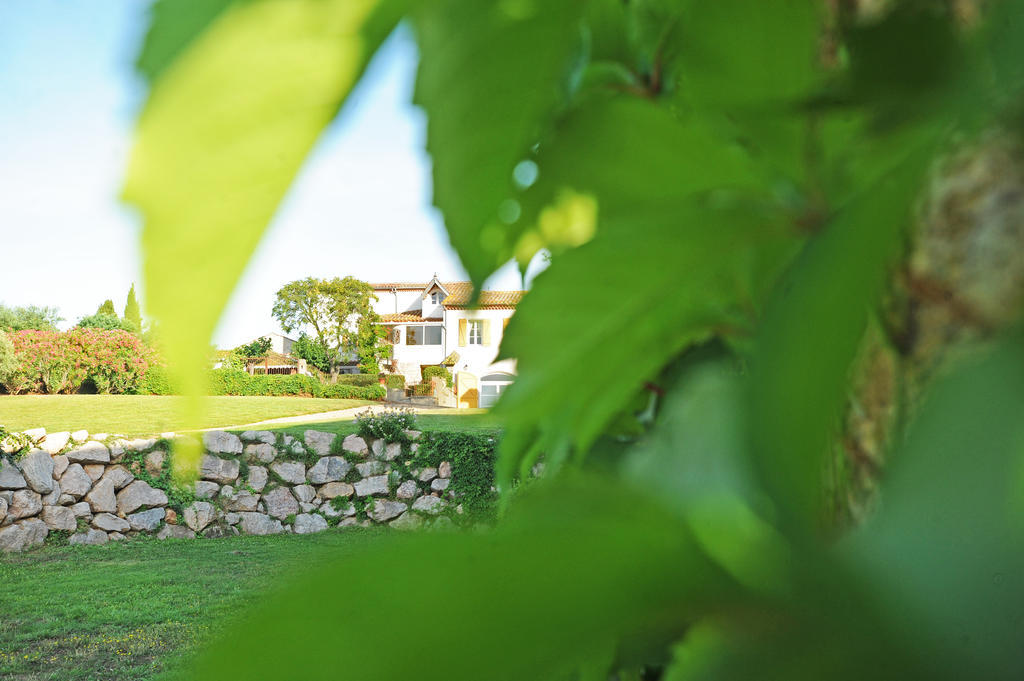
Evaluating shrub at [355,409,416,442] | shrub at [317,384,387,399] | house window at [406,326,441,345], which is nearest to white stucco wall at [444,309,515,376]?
house window at [406,326,441,345]

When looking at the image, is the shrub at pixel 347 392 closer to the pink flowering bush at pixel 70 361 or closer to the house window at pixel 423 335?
the pink flowering bush at pixel 70 361

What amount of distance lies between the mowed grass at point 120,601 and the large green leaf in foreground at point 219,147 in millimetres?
4268

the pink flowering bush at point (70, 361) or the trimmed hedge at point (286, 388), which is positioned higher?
the pink flowering bush at point (70, 361)

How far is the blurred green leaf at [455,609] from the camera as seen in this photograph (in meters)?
0.10

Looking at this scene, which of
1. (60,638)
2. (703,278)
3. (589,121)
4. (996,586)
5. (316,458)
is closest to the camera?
(996,586)

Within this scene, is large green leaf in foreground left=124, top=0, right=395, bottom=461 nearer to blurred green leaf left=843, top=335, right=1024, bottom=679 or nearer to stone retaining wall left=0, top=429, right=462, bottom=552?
→ blurred green leaf left=843, top=335, right=1024, bottom=679

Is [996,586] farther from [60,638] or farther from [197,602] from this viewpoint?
[197,602]

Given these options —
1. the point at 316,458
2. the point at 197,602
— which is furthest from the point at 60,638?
the point at 316,458

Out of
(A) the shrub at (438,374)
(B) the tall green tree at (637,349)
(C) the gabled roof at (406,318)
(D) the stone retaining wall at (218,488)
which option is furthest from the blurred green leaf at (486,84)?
(C) the gabled roof at (406,318)

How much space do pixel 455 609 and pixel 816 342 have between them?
74mm

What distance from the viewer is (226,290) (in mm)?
126

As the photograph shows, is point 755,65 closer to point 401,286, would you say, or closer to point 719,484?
point 719,484

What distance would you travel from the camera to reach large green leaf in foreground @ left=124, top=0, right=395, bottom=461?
127mm

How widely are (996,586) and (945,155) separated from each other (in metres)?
0.09
